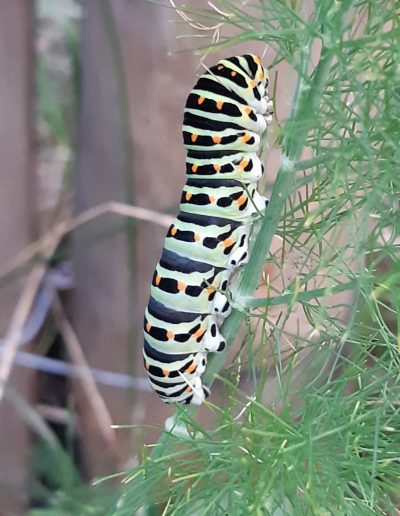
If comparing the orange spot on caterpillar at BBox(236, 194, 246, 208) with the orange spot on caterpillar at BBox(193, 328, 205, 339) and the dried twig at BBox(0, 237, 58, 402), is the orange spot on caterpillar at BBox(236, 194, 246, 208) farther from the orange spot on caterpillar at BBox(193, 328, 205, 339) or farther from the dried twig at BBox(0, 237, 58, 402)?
the dried twig at BBox(0, 237, 58, 402)

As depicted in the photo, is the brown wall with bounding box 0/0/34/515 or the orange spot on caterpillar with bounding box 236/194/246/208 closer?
the orange spot on caterpillar with bounding box 236/194/246/208

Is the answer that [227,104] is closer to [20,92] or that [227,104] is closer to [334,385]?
[334,385]

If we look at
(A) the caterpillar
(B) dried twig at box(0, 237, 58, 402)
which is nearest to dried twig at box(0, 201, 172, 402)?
(B) dried twig at box(0, 237, 58, 402)

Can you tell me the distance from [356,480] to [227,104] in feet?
1.03

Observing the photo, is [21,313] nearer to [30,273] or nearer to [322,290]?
[30,273]

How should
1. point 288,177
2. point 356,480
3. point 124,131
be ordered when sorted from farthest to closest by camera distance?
1. point 124,131
2. point 356,480
3. point 288,177

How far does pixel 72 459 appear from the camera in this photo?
1240 millimetres

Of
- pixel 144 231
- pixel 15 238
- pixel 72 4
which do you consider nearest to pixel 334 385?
pixel 144 231

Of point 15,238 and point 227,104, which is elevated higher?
point 227,104

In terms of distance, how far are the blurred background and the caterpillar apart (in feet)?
1.15

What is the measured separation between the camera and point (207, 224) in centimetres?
56

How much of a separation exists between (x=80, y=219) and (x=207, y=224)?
23.9 inches

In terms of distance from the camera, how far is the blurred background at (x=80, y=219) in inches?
39.0

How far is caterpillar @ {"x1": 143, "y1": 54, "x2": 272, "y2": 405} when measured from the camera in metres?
0.53
